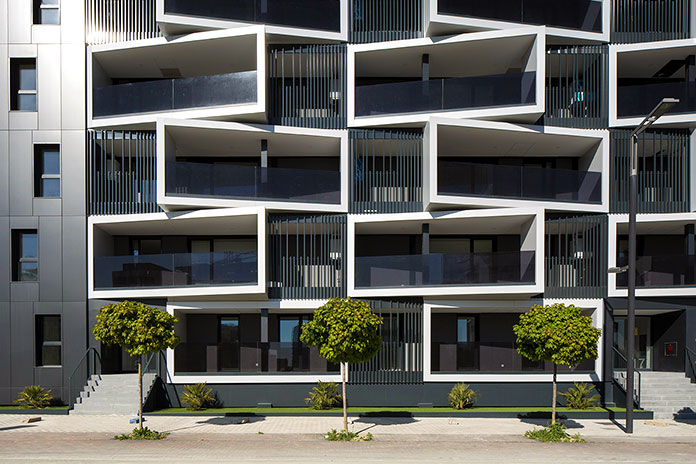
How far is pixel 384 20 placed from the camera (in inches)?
825

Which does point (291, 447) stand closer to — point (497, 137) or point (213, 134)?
point (213, 134)

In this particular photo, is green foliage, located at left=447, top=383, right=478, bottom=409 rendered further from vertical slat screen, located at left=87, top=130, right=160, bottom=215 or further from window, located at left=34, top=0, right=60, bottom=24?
window, located at left=34, top=0, right=60, bottom=24

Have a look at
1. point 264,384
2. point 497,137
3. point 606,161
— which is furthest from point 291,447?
point 606,161

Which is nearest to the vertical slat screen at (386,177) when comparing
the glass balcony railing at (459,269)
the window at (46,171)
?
the glass balcony railing at (459,269)

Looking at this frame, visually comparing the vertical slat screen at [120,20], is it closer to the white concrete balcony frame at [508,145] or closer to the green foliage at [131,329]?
the green foliage at [131,329]

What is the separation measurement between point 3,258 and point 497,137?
17715 mm

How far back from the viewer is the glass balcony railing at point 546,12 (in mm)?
20625

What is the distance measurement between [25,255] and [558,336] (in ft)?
58.0

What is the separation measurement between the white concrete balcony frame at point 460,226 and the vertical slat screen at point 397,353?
24.6 inches

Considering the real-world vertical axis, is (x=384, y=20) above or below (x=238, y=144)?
above

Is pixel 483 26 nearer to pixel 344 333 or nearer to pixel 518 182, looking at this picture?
pixel 518 182

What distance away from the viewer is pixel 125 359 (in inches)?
850

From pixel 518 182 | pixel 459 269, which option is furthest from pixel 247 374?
pixel 518 182

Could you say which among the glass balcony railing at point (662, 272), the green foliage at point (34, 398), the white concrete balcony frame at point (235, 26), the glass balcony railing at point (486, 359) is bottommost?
the green foliage at point (34, 398)
